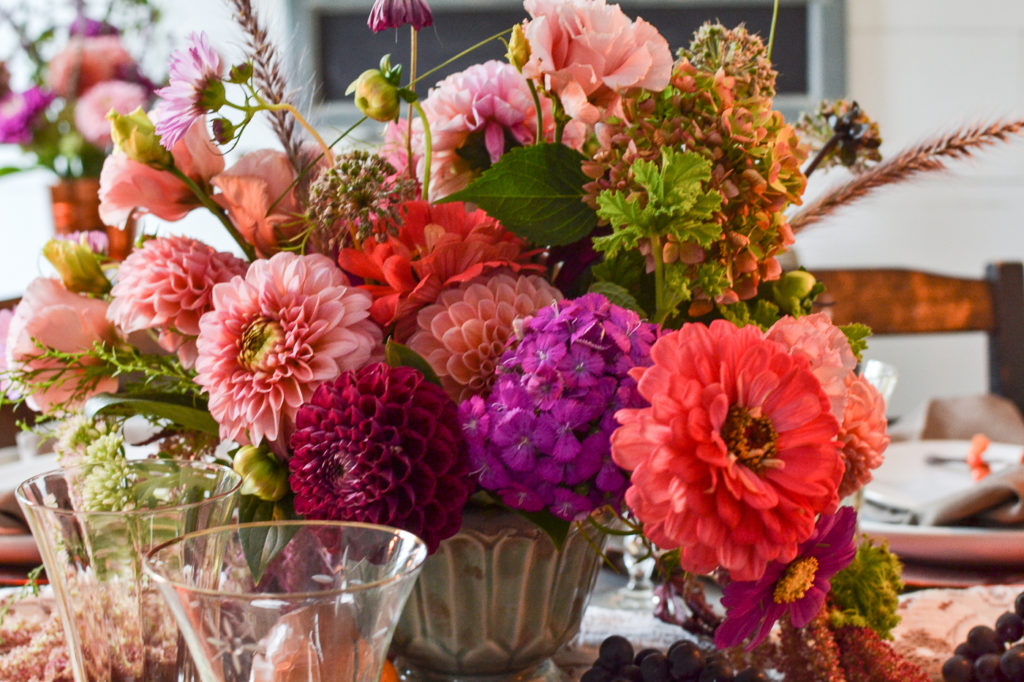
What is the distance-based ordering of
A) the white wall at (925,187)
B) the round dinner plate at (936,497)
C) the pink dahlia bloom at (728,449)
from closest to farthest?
the pink dahlia bloom at (728,449)
the round dinner plate at (936,497)
the white wall at (925,187)

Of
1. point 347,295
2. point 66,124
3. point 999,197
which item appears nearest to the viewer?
point 347,295

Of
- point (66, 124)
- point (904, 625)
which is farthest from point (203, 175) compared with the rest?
point (66, 124)

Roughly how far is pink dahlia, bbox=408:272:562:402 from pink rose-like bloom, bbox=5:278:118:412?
0.19 meters

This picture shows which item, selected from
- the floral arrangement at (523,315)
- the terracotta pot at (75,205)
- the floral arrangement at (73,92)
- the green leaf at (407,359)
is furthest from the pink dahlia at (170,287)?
the floral arrangement at (73,92)

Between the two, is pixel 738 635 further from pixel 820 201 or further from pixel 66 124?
pixel 66 124

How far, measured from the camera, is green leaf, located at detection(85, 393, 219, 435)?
0.47 meters

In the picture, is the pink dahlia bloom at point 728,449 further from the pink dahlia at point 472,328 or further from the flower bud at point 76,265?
the flower bud at point 76,265

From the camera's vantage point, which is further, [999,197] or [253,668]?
[999,197]

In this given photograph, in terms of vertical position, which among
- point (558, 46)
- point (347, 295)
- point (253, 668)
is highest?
point (558, 46)

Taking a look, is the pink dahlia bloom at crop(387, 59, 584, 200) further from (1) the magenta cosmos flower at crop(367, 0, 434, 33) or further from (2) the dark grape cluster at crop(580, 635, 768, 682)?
(2) the dark grape cluster at crop(580, 635, 768, 682)

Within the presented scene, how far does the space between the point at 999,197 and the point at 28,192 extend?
7.41 feet

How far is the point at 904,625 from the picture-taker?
0.58 meters

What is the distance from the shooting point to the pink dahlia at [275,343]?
1.40ft

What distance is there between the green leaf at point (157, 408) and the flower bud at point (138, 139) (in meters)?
0.12
